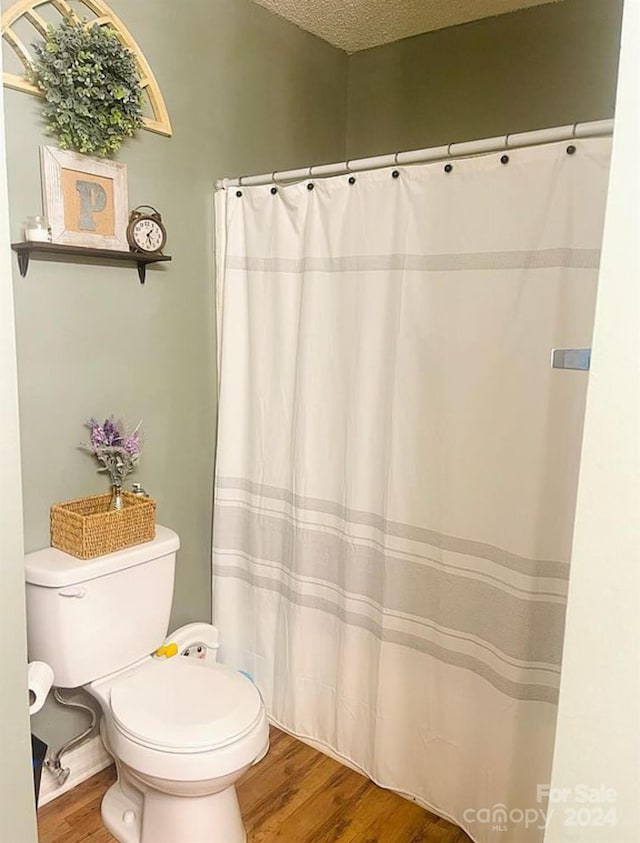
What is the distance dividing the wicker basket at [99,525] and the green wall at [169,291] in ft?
0.14

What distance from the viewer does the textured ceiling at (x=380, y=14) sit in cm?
222

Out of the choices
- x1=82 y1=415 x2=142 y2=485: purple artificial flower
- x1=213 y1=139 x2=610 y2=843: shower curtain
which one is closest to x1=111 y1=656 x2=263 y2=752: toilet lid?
x1=213 y1=139 x2=610 y2=843: shower curtain

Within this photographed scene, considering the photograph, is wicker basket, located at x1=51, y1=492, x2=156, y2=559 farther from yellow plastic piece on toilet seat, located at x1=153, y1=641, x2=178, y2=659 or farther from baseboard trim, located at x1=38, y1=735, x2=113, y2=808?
baseboard trim, located at x1=38, y1=735, x2=113, y2=808

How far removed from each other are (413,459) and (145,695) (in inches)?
38.3

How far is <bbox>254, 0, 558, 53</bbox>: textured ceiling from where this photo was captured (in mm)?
2221

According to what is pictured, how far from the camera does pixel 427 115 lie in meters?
2.47

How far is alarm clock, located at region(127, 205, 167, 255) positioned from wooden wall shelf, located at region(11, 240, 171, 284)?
2cm

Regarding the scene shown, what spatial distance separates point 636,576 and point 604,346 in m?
0.23

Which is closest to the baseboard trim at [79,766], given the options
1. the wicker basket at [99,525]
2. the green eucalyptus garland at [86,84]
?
the wicker basket at [99,525]

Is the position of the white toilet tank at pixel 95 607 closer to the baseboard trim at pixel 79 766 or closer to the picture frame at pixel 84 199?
the baseboard trim at pixel 79 766

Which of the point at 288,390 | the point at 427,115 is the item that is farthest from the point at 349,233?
the point at 427,115

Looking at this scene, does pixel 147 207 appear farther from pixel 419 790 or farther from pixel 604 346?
pixel 419 790

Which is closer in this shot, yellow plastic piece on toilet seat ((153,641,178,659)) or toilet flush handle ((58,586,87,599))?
toilet flush handle ((58,586,87,599))

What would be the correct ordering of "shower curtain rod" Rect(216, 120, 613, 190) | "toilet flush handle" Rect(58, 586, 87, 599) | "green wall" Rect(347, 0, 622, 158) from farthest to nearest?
"green wall" Rect(347, 0, 622, 158) < "toilet flush handle" Rect(58, 586, 87, 599) < "shower curtain rod" Rect(216, 120, 613, 190)
